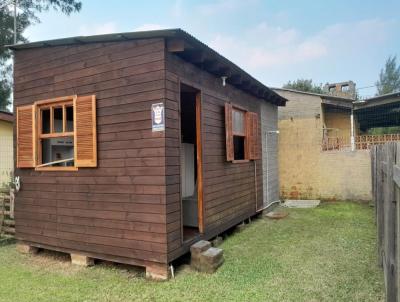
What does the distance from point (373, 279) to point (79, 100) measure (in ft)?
14.7

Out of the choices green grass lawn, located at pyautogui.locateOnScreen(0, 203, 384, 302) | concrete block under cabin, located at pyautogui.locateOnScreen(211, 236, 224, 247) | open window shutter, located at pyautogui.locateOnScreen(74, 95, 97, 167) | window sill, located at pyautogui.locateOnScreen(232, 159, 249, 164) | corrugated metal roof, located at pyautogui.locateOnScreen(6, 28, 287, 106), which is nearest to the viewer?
green grass lawn, located at pyautogui.locateOnScreen(0, 203, 384, 302)

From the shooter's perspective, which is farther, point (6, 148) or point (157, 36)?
point (6, 148)

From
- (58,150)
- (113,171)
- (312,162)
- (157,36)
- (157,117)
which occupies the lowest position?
(312,162)

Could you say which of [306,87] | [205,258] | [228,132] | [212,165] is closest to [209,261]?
[205,258]

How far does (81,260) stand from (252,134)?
168 inches

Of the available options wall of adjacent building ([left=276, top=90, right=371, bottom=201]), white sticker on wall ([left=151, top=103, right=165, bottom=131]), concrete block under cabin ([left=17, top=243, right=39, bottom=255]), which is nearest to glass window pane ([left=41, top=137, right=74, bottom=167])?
concrete block under cabin ([left=17, top=243, right=39, bottom=255])

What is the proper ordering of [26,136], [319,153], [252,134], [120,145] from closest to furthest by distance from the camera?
[120,145] → [26,136] → [252,134] → [319,153]

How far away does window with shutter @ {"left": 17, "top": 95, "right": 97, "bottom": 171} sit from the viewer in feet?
15.0

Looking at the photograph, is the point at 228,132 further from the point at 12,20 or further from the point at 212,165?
the point at 12,20

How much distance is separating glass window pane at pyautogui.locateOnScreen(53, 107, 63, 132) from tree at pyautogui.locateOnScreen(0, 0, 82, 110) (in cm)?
1116

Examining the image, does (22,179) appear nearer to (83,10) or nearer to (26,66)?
(26,66)

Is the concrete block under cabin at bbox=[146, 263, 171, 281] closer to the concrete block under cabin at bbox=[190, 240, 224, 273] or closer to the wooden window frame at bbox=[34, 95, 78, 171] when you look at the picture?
the concrete block under cabin at bbox=[190, 240, 224, 273]

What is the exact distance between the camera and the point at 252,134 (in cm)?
711

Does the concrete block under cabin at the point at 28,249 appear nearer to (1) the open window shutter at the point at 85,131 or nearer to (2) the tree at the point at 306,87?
(1) the open window shutter at the point at 85,131
